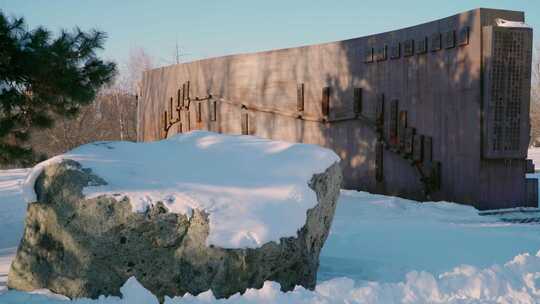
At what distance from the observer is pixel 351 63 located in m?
11.5

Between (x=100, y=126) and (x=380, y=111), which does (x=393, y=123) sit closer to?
(x=380, y=111)

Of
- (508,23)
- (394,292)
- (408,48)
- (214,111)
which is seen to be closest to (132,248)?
(394,292)

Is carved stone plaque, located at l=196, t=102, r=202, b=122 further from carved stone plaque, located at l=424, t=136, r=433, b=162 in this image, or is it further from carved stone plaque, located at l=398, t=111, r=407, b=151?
carved stone plaque, located at l=424, t=136, r=433, b=162

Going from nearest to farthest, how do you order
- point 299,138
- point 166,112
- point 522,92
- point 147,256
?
point 147,256
point 522,92
point 299,138
point 166,112

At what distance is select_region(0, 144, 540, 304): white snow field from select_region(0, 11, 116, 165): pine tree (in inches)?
56.0

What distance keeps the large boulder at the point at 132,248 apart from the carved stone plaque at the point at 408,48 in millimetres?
6280

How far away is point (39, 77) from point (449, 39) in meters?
6.08

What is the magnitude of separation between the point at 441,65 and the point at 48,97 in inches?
234

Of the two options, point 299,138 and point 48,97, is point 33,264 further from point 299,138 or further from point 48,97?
point 299,138

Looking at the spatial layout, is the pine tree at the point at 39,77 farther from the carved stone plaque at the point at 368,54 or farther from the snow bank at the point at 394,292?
the carved stone plaque at the point at 368,54

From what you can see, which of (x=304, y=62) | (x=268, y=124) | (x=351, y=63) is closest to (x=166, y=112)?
(x=268, y=124)

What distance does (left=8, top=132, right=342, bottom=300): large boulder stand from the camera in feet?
13.2

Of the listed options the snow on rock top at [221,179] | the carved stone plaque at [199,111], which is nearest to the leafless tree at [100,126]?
the carved stone plaque at [199,111]

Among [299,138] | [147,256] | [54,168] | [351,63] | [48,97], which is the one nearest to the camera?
[147,256]
